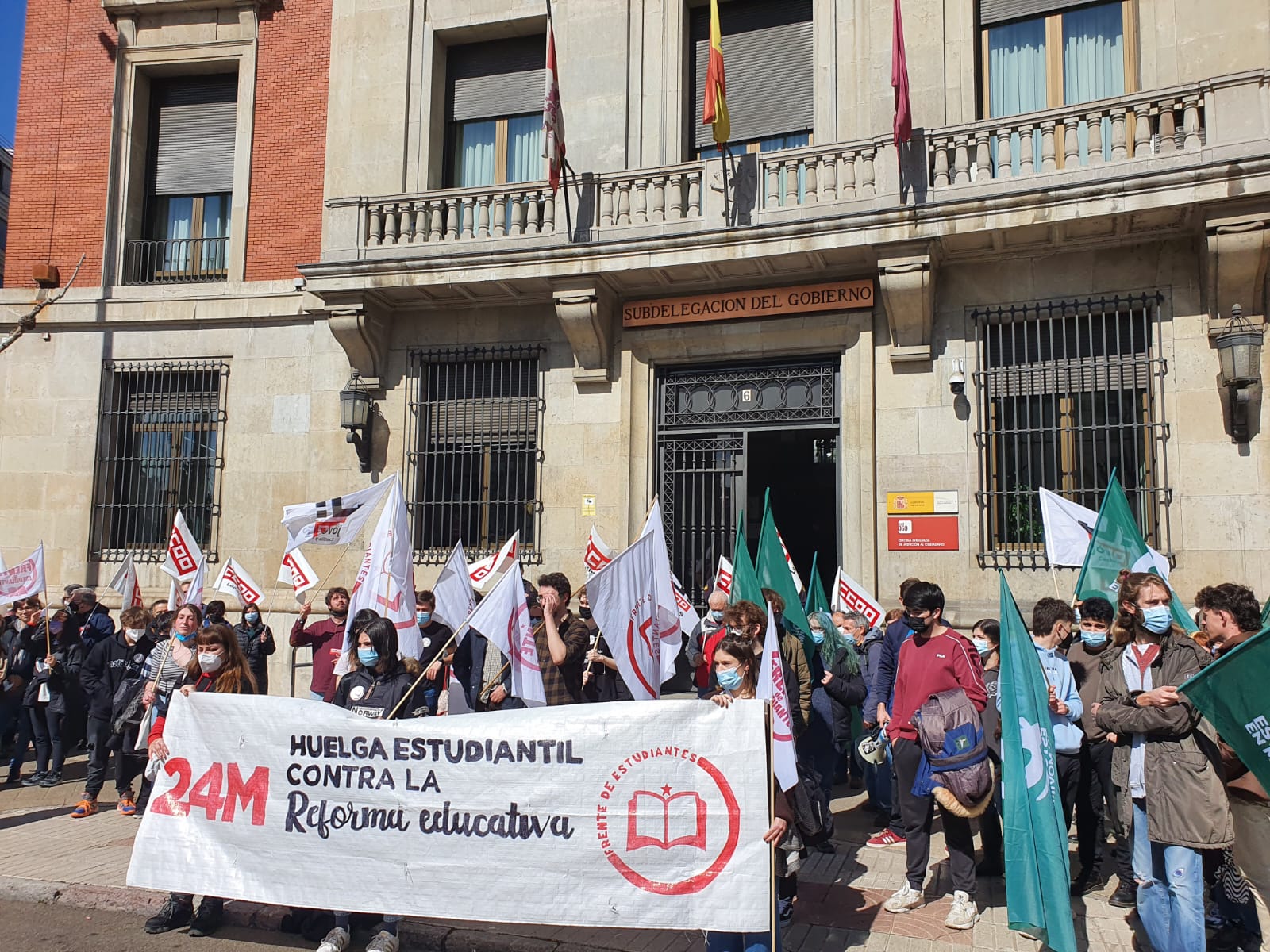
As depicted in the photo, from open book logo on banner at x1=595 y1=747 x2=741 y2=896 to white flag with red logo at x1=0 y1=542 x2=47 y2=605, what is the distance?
26.2 feet

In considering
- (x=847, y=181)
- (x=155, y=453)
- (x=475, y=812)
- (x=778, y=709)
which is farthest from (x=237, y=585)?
(x=847, y=181)

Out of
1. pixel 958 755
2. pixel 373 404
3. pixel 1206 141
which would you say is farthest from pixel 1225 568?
pixel 373 404

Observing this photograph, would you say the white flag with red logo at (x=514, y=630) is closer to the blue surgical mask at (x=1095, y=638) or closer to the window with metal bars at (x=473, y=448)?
the blue surgical mask at (x=1095, y=638)

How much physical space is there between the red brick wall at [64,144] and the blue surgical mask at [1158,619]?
47.8 ft

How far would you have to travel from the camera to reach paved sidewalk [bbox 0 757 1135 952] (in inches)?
195

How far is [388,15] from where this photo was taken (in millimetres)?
13125

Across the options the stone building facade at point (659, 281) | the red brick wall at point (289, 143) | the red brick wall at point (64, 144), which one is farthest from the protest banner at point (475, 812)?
the red brick wall at point (64, 144)

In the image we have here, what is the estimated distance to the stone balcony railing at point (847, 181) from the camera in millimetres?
9250

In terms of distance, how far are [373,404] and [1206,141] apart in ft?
32.5

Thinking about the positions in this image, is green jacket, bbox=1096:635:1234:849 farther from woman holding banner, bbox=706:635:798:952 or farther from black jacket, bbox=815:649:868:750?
black jacket, bbox=815:649:868:750

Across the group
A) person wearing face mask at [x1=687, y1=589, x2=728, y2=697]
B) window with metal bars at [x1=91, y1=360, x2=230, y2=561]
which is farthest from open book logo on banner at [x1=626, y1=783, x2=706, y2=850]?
window with metal bars at [x1=91, y1=360, x2=230, y2=561]

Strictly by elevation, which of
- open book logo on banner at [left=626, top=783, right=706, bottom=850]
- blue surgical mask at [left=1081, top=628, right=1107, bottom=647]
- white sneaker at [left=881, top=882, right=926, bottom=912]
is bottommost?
white sneaker at [left=881, top=882, right=926, bottom=912]

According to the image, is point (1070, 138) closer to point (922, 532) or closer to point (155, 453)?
point (922, 532)

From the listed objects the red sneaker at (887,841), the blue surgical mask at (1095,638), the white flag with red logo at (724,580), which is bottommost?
the red sneaker at (887,841)
